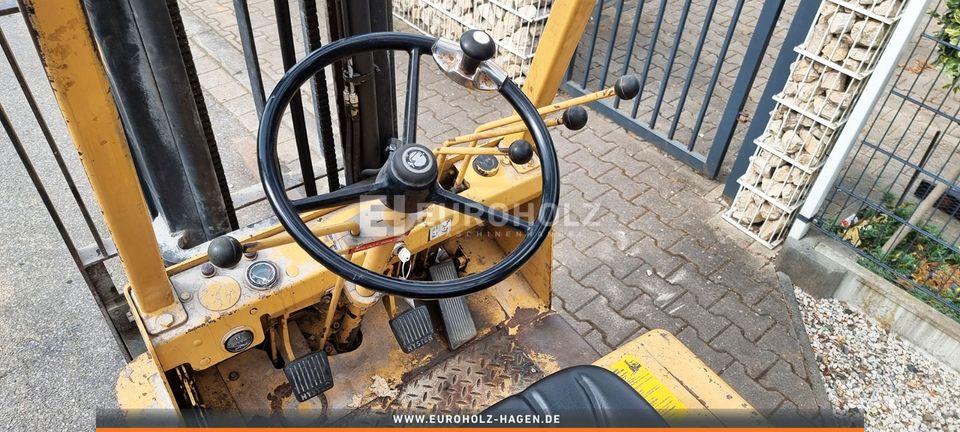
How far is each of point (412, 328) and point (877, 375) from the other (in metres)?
2.24

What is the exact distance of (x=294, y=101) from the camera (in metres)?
2.34

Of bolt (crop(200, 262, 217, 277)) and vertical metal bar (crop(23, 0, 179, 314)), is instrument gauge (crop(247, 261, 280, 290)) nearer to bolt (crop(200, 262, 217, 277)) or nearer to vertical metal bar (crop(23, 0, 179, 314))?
bolt (crop(200, 262, 217, 277))

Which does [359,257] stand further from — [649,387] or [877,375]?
[877,375]

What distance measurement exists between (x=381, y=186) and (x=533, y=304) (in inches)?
54.4

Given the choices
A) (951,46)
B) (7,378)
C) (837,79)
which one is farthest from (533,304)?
(7,378)

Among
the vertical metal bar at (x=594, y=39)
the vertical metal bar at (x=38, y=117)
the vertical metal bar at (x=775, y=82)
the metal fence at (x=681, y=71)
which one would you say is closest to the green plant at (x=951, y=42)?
the vertical metal bar at (x=775, y=82)

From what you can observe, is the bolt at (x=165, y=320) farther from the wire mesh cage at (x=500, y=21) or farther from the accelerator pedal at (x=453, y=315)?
the wire mesh cage at (x=500, y=21)

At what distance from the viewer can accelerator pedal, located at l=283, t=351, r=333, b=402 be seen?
232 cm

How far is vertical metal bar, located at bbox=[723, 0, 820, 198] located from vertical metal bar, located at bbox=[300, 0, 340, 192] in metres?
2.29

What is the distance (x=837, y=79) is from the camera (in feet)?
10.0

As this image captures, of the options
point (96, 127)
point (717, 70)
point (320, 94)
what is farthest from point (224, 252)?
point (717, 70)

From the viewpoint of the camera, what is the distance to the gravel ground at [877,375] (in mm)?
2994

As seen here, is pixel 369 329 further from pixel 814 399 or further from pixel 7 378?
pixel 814 399

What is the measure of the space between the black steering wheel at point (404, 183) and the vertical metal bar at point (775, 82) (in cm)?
212
